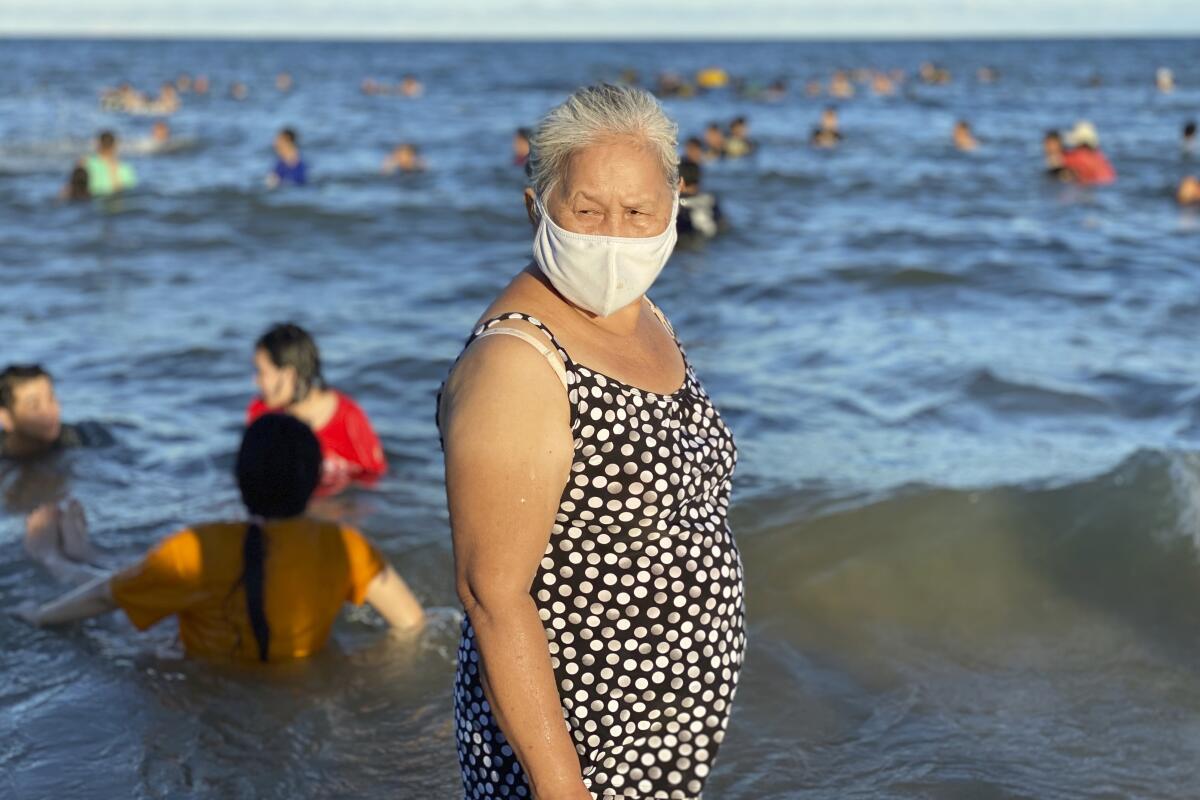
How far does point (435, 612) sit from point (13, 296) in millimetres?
8334

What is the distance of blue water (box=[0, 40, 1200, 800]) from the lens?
409cm

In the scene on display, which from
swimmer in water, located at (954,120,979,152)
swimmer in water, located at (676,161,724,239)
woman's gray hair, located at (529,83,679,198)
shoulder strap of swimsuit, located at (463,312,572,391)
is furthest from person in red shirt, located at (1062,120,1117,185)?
shoulder strap of swimsuit, located at (463,312,572,391)

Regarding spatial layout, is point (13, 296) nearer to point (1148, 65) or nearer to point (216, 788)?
point (216, 788)

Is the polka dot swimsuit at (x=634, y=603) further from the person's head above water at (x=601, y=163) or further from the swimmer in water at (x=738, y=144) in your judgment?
the swimmer in water at (x=738, y=144)

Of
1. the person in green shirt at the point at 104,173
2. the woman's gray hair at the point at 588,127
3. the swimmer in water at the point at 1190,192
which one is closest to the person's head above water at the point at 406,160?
the person in green shirt at the point at 104,173

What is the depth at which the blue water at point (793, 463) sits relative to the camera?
4.09 meters

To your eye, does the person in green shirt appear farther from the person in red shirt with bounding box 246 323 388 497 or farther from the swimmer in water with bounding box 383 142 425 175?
the person in red shirt with bounding box 246 323 388 497

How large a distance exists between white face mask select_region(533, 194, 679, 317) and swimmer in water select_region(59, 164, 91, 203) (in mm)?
16238

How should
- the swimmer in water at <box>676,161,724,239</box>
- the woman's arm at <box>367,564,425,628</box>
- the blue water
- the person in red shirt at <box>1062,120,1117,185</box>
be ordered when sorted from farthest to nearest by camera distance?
the person in red shirt at <box>1062,120,1117,185</box> < the swimmer in water at <box>676,161,724,239</box> < the woman's arm at <box>367,564,425,628</box> < the blue water

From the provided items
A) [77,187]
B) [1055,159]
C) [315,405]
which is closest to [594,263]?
[315,405]

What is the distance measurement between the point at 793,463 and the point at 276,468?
331 cm

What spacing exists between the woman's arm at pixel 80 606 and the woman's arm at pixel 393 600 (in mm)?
857

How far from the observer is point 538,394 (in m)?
1.96

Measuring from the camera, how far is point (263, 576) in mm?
4238
